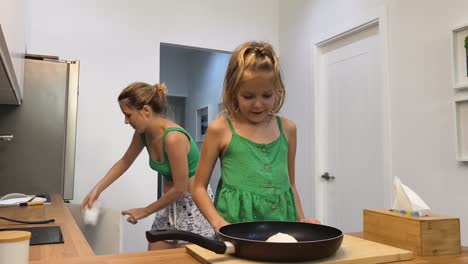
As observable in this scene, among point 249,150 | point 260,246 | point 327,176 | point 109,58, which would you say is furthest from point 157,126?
point 327,176

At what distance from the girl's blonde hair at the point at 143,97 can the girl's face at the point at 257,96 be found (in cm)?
79

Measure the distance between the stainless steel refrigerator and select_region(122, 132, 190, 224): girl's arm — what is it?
817 millimetres

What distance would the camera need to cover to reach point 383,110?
2.58m

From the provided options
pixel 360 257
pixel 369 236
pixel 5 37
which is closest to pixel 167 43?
pixel 5 37

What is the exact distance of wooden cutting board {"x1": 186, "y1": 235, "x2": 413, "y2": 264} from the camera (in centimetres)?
67

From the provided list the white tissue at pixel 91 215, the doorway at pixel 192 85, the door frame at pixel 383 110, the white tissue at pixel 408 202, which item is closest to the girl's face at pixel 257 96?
the white tissue at pixel 408 202

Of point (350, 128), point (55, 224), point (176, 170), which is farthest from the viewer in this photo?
point (350, 128)

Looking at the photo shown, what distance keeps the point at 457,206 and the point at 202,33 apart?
7.60 feet

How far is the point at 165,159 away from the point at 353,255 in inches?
47.0

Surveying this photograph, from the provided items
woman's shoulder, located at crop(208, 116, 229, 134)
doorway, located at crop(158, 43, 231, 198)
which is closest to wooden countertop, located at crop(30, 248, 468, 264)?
woman's shoulder, located at crop(208, 116, 229, 134)

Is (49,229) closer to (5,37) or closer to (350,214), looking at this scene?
(5,37)

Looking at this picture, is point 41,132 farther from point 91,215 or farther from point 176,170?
point 176,170

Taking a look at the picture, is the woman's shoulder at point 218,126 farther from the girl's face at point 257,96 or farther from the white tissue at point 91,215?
the white tissue at point 91,215

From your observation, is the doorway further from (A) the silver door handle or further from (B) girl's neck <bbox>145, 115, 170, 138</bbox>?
(B) girl's neck <bbox>145, 115, 170, 138</bbox>
